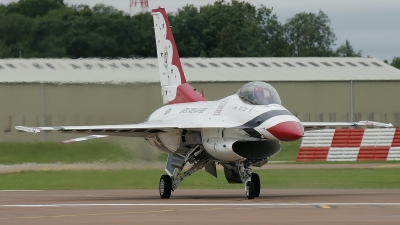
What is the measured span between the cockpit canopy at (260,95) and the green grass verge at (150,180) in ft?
21.8

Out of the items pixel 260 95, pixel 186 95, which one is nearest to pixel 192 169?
Result: pixel 186 95

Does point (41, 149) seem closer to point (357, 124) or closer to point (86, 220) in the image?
point (357, 124)

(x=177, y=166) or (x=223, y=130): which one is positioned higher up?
(x=223, y=130)

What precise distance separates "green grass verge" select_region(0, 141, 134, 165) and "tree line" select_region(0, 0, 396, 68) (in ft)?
75.7

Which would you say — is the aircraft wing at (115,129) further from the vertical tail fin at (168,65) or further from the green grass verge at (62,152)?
the green grass verge at (62,152)

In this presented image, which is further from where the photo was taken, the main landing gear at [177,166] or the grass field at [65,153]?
the grass field at [65,153]

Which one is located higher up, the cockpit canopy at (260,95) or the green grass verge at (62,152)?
the cockpit canopy at (260,95)

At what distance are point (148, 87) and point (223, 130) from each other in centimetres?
1688

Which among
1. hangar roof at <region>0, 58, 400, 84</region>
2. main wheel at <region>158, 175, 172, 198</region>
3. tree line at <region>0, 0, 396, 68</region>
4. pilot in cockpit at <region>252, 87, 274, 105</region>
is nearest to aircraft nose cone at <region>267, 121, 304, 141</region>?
pilot in cockpit at <region>252, 87, 274, 105</region>

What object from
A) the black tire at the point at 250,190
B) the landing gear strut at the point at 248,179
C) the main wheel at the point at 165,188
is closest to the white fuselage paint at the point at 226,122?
the landing gear strut at the point at 248,179

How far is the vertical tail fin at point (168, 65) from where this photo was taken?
25.8 metres

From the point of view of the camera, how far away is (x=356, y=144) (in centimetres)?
3966

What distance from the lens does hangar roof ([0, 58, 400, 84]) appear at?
38.7 meters

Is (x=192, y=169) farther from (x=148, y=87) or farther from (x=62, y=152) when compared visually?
(x=148, y=87)
